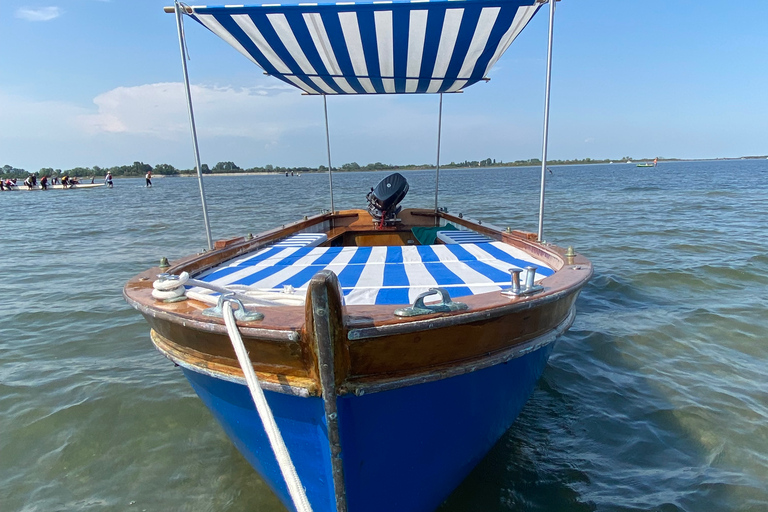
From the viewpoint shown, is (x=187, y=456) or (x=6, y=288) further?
(x=6, y=288)

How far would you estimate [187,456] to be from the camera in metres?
3.44

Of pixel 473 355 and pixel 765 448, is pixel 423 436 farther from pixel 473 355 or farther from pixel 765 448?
pixel 765 448

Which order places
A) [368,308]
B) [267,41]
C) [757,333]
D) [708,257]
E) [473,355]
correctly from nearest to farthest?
[368,308]
[473,355]
[267,41]
[757,333]
[708,257]

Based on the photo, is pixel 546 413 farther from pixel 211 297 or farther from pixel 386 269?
pixel 211 297

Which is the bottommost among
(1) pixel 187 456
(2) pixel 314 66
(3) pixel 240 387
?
(1) pixel 187 456

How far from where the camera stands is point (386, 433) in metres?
1.97

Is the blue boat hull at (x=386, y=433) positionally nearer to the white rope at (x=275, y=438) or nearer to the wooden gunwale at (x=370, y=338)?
the wooden gunwale at (x=370, y=338)

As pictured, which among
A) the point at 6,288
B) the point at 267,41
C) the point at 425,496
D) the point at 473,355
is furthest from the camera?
A: the point at 6,288

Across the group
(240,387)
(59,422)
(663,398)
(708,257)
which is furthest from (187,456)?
(708,257)

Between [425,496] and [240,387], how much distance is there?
117 centimetres

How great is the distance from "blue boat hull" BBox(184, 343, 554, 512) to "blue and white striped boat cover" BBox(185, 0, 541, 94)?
2.96m

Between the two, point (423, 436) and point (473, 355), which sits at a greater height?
point (473, 355)

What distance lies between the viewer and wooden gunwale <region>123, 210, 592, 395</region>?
5.67 ft

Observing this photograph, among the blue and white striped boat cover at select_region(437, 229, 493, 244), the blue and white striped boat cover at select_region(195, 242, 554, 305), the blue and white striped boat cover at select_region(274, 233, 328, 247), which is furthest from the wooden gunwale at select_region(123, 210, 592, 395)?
the blue and white striped boat cover at select_region(274, 233, 328, 247)
